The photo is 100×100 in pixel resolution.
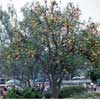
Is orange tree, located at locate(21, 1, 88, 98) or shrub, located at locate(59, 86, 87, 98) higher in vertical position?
orange tree, located at locate(21, 1, 88, 98)

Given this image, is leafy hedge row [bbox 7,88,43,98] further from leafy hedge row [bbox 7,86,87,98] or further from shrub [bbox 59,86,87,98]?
shrub [bbox 59,86,87,98]

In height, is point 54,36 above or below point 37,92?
above

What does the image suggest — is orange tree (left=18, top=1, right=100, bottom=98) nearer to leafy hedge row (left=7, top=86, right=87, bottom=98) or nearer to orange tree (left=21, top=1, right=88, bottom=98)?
orange tree (left=21, top=1, right=88, bottom=98)

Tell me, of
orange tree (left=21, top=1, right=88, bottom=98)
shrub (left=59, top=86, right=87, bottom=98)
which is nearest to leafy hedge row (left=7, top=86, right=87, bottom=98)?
shrub (left=59, top=86, right=87, bottom=98)

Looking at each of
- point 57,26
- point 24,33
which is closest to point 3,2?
point 24,33

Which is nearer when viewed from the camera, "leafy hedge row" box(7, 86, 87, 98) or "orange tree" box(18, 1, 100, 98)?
"leafy hedge row" box(7, 86, 87, 98)

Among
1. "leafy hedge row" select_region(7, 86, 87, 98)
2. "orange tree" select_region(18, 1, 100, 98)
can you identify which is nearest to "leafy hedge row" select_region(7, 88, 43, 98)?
"leafy hedge row" select_region(7, 86, 87, 98)

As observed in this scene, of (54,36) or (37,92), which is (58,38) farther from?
(37,92)

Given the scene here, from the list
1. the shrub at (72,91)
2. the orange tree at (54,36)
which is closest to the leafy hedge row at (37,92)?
the shrub at (72,91)

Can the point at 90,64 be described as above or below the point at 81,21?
below

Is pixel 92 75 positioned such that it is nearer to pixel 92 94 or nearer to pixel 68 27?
pixel 92 94

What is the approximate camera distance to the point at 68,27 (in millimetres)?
3223

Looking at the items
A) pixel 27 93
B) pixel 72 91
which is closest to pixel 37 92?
pixel 27 93

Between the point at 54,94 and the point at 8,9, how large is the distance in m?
1.01
